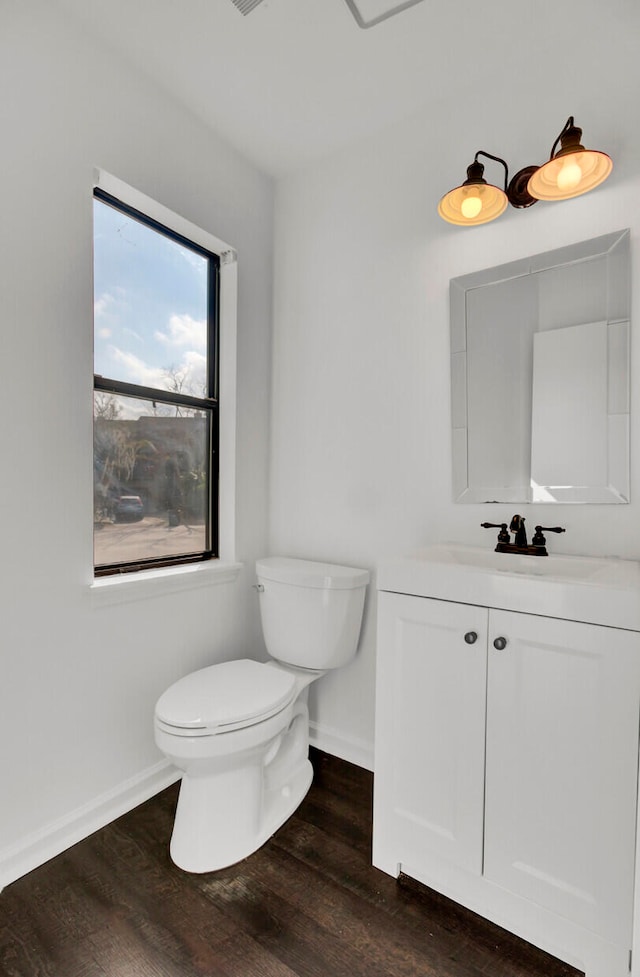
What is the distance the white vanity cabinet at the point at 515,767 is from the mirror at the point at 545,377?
573 mm

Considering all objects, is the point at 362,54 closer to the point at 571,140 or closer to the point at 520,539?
the point at 571,140

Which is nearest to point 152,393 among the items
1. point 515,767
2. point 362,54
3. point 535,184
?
point 362,54

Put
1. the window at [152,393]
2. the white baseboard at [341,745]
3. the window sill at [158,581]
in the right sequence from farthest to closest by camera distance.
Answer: the white baseboard at [341,745]
the window at [152,393]
the window sill at [158,581]

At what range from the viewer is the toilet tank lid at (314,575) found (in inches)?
71.7

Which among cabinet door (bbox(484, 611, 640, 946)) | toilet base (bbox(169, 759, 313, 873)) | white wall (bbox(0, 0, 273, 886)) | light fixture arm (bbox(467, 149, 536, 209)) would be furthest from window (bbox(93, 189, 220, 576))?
cabinet door (bbox(484, 611, 640, 946))

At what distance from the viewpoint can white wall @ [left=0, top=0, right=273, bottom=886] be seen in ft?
4.46

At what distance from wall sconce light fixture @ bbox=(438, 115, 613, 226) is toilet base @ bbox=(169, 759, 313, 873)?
6.18ft

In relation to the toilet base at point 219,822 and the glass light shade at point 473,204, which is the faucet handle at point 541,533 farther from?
the toilet base at point 219,822

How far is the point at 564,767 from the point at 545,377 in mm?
1113

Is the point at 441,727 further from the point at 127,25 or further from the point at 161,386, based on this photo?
the point at 127,25

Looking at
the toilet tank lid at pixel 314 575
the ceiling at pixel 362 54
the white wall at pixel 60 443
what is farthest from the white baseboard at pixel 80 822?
the ceiling at pixel 362 54

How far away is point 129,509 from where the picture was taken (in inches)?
70.1

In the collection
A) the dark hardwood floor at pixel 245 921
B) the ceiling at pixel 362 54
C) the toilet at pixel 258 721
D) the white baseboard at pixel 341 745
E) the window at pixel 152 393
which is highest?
the ceiling at pixel 362 54

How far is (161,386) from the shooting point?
1.89 meters
